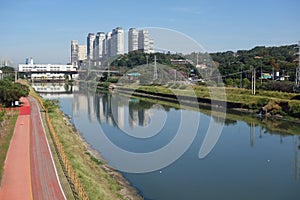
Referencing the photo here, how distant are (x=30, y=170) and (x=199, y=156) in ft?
11.6

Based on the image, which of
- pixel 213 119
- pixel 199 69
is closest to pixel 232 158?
pixel 213 119

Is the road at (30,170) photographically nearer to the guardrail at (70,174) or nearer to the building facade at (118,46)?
the guardrail at (70,174)

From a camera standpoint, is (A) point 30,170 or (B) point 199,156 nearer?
(A) point 30,170

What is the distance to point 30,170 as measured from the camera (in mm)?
4762

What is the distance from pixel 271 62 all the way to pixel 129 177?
69.1 feet

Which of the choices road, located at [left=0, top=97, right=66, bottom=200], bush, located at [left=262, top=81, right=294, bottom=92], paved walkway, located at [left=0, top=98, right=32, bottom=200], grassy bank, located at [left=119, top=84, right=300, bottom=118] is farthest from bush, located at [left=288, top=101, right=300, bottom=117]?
paved walkway, located at [left=0, top=98, right=32, bottom=200]

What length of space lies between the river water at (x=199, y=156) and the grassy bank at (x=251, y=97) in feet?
3.85

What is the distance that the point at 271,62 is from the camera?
2455cm

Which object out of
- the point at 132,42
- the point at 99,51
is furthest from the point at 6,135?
the point at 99,51

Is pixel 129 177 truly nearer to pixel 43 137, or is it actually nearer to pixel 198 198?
pixel 198 198

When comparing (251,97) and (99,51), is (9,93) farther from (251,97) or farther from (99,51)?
(99,51)

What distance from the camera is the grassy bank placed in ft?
41.0

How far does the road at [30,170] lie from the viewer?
395 centimetres

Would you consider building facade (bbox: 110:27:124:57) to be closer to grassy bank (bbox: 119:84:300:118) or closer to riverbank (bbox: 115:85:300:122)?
riverbank (bbox: 115:85:300:122)
